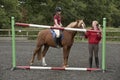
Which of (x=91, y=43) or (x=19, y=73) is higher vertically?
(x=91, y=43)

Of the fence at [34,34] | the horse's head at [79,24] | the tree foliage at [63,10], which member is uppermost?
the horse's head at [79,24]

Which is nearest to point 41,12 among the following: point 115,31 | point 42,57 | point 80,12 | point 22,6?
A: point 22,6

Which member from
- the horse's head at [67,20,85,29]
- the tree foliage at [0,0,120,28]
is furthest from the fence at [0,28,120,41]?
the horse's head at [67,20,85,29]

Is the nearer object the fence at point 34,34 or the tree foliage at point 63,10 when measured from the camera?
the fence at point 34,34

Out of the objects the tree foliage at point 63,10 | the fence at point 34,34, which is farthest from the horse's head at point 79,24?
the tree foliage at point 63,10

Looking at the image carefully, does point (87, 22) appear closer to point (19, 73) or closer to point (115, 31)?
point (115, 31)

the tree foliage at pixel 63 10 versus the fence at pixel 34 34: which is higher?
the tree foliage at pixel 63 10

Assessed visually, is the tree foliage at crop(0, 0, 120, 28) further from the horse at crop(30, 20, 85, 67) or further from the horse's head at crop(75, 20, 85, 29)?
the horse's head at crop(75, 20, 85, 29)

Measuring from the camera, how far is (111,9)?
62.8m

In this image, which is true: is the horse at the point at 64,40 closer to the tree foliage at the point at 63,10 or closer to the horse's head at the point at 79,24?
the horse's head at the point at 79,24

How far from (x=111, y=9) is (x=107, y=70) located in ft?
166

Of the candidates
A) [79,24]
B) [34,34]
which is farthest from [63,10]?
[79,24]

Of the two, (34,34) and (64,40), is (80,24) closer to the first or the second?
(64,40)

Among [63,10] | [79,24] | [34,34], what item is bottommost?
[34,34]
